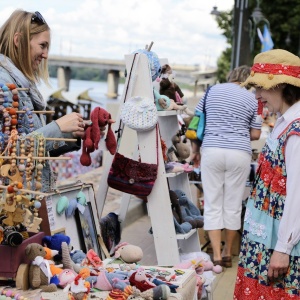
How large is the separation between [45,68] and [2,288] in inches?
48.3

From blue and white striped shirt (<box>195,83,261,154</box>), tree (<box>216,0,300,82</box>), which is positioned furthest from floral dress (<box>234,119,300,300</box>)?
tree (<box>216,0,300,82</box>)

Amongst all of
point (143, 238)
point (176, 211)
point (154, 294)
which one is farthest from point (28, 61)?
point (143, 238)

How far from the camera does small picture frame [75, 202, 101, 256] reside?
4332 millimetres

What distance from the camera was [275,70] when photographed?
10.3 feet

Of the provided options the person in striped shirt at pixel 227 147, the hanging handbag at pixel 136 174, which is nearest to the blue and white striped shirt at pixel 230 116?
the person in striped shirt at pixel 227 147

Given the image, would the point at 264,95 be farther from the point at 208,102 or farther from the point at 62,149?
the point at 208,102

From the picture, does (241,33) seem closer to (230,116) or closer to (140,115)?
(230,116)

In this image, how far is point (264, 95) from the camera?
3.21 meters

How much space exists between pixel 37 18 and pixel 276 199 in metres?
1.44

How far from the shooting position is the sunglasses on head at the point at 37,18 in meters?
3.27

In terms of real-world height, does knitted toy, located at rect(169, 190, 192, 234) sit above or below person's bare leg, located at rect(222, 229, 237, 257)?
above

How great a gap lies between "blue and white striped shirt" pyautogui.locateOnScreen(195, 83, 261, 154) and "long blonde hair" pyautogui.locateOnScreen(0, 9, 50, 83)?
315cm

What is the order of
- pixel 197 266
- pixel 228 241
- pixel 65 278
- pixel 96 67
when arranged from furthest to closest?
pixel 96 67, pixel 228 241, pixel 197 266, pixel 65 278

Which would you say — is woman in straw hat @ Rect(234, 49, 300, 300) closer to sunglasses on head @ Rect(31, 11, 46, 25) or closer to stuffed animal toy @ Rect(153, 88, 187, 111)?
sunglasses on head @ Rect(31, 11, 46, 25)
